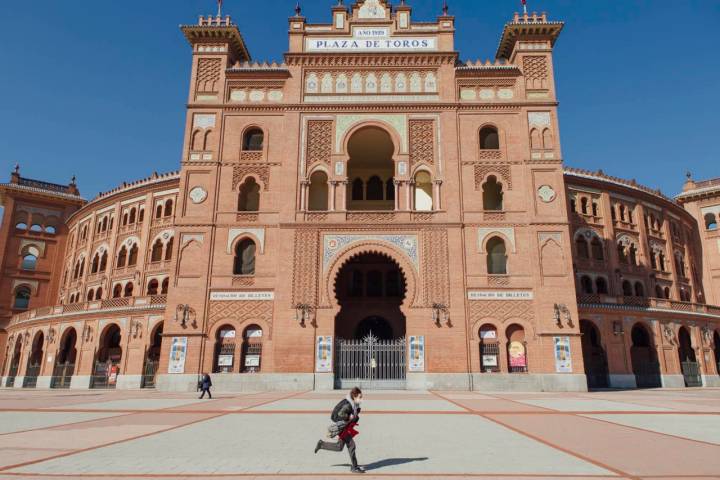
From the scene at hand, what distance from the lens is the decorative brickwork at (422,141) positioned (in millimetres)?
26297

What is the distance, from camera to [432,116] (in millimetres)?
26891

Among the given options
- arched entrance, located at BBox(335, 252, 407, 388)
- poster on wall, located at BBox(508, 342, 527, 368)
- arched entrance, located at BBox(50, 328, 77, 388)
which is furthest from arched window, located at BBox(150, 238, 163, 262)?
poster on wall, located at BBox(508, 342, 527, 368)

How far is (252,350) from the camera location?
24031 mm

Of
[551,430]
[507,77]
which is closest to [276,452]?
[551,430]

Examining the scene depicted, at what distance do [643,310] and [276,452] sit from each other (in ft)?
101

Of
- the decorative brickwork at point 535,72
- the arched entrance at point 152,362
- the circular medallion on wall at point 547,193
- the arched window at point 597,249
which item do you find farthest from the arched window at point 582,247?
the arched entrance at point 152,362

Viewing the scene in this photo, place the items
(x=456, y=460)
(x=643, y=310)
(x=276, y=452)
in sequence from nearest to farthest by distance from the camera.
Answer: (x=456, y=460)
(x=276, y=452)
(x=643, y=310)

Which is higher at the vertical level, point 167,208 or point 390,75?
point 390,75

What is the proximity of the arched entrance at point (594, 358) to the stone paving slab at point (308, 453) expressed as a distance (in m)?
23.8

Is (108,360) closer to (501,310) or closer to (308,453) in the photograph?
(501,310)

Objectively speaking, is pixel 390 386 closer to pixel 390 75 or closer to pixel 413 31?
pixel 390 75

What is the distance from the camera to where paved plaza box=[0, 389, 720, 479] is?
6062 millimetres

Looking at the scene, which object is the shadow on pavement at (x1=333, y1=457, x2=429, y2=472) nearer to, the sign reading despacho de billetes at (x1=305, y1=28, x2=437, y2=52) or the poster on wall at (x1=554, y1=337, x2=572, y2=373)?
the poster on wall at (x1=554, y1=337, x2=572, y2=373)

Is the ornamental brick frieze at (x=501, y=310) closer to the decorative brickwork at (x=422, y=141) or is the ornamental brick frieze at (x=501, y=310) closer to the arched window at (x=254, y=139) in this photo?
the decorative brickwork at (x=422, y=141)
